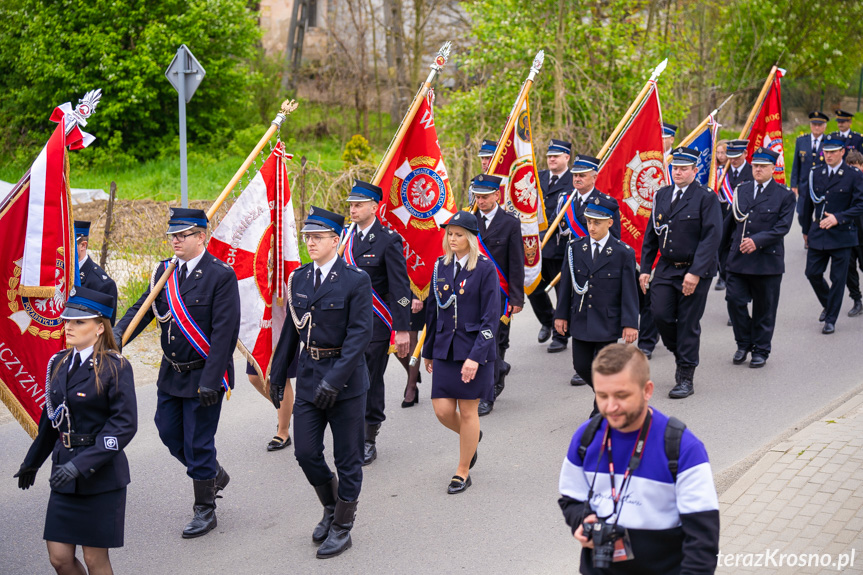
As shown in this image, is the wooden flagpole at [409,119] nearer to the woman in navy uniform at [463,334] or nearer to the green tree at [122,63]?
the woman in navy uniform at [463,334]

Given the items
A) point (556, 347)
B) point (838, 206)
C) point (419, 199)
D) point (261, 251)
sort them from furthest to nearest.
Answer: point (838, 206)
point (556, 347)
point (419, 199)
point (261, 251)

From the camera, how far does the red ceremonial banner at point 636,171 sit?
32.9 feet

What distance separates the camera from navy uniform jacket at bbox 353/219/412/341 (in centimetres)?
702

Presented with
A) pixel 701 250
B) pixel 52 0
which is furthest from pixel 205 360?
pixel 52 0

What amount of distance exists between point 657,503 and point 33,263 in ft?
13.9

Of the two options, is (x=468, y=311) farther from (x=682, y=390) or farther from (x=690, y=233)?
(x=690, y=233)

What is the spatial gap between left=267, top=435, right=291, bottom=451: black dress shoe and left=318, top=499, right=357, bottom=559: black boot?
182 cm

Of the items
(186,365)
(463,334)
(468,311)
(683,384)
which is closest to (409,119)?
(468,311)

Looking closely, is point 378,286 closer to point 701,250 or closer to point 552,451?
point 552,451

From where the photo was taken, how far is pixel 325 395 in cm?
536

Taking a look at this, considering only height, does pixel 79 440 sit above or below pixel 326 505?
above

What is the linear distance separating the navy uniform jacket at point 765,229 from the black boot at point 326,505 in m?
5.65

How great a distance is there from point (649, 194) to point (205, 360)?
19.4 feet

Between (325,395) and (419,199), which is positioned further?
(419,199)
